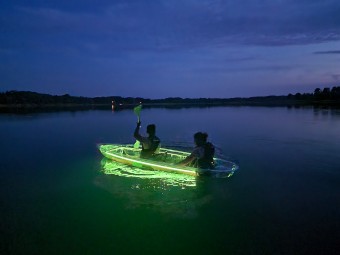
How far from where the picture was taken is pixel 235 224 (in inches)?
303

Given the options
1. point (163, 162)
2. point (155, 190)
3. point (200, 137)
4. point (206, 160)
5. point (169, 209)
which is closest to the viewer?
point (169, 209)

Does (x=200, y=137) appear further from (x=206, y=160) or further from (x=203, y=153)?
(x=206, y=160)

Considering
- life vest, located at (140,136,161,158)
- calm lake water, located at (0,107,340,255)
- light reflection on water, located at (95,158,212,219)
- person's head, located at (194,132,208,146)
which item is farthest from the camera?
life vest, located at (140,136,161,158)

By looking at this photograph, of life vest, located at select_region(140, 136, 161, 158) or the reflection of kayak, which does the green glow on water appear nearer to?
the reflection of kayak

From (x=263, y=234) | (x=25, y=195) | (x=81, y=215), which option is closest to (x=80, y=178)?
(x=25, y=195)

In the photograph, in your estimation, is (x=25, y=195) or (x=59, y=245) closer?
(x=59, y=245)

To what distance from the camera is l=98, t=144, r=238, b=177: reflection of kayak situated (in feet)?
36.2

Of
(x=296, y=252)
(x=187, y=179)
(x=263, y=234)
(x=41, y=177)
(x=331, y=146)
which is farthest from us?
(x=331, y=146)

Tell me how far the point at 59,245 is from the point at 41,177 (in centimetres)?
602

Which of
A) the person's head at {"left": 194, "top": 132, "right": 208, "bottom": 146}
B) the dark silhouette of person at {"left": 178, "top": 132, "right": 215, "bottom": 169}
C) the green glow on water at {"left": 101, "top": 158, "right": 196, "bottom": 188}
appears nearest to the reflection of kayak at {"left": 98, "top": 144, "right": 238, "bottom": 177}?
the green glow on water at {"left": 101, "top": 158, "right": 196, "bottom": 188}

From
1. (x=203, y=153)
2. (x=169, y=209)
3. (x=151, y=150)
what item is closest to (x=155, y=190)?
(x=169, y=209)

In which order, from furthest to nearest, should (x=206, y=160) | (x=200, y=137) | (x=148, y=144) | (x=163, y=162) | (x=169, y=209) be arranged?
(x=148, y=144) → (x=163, y=162) → (x=206, y=160) → (x=200, y=137) → (x=169, y=209)

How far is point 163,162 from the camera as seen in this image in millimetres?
12062

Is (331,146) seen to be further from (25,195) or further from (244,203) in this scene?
(25,195)
